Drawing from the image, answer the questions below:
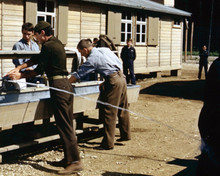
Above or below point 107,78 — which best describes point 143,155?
below

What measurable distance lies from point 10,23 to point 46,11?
5.10 feet

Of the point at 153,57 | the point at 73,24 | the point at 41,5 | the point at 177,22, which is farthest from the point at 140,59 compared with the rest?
the point at 41,5

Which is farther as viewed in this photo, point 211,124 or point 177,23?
point 177,23

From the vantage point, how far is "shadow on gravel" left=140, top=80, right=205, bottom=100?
14062 mm

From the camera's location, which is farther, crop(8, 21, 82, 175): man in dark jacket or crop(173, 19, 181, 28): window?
crop(173, 19, 181, 28): window

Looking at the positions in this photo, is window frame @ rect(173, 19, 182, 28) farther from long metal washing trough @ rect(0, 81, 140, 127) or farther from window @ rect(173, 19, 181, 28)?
long metal washing trough @ rect(0, 81, 140, 127)

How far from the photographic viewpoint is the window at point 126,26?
17.4 m

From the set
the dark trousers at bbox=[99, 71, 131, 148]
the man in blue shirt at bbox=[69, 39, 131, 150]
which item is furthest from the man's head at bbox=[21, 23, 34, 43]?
the dark trousers at bbox=[99, 71, 131, 148]

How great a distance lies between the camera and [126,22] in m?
17.5

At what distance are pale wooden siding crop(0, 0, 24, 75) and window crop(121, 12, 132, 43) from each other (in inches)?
237

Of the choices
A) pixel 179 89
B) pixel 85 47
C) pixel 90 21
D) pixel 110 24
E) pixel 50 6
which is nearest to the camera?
pixel 85 47

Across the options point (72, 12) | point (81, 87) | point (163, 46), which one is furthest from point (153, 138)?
point (163, 46)

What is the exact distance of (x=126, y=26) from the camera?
17.5 meters

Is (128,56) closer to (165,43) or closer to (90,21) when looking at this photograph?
(90,21)
